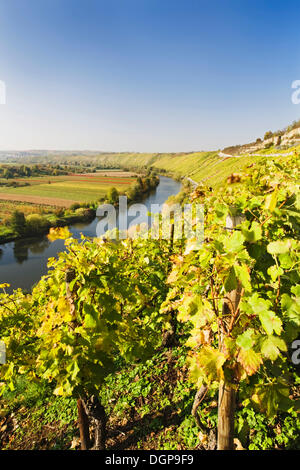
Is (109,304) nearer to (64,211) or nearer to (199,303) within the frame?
(199,303)

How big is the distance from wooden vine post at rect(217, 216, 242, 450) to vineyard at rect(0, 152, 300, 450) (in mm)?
13

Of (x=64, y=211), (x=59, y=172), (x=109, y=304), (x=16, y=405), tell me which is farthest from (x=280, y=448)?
(x=59, y=172)

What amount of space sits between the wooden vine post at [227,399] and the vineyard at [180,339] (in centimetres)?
1

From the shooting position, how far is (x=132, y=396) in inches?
186

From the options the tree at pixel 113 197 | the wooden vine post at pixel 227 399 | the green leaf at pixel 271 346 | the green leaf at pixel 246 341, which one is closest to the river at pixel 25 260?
the tree at pixel 113 197

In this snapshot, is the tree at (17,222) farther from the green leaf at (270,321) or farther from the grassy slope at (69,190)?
the green leaf at (270,321)

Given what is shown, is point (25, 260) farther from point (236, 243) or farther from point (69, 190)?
point (69, 190)

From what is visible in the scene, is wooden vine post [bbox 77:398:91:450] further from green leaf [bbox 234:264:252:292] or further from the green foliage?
green leaf [bbox 234:264:252:292]

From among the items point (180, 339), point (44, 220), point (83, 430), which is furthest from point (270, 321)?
point (44, 220)

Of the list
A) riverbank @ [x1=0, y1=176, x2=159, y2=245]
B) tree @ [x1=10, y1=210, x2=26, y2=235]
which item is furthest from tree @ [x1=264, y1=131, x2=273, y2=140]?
tree @ [x1=10, y1=210, x2=26, y2=235]

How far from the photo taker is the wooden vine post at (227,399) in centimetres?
210

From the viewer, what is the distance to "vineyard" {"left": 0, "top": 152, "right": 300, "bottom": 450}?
175 cm

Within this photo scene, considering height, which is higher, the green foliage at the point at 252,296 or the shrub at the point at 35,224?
the green foliage at the point at 252,296
